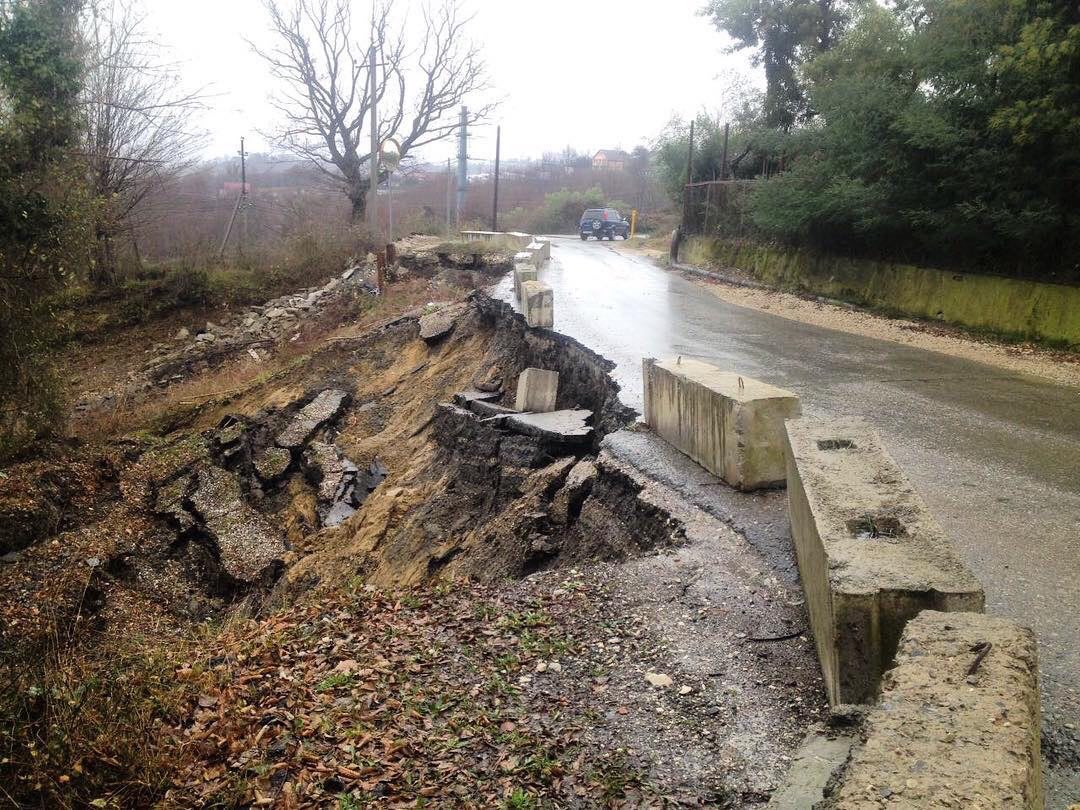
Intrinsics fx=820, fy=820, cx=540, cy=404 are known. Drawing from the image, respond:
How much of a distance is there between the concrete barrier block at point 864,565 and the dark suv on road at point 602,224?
4034 cm

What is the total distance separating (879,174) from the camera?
1609 cm

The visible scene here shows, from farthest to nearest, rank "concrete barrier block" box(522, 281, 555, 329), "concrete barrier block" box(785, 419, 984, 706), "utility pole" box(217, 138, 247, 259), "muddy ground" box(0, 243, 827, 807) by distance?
"utility pole" box(217, 138, 247, 259)
"concrete barrier block" box(522, 281, 555, 329)
"muddy ground" box(0, 243, 827, 807)
"concrete barrier block" box(785, 419, 984, 706)

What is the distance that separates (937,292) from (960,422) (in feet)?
26.3

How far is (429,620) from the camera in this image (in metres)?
5.06

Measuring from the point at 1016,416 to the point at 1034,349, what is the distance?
15.6ft

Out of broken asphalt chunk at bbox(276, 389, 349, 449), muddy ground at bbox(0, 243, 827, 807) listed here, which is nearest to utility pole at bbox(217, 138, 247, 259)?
broken asphalt chunk at bbox(276, 389, 349, 449)

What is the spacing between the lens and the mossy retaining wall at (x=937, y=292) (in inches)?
491

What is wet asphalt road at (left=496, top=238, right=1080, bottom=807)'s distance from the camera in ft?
14.0

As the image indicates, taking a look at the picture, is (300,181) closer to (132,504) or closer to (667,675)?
(132,504)

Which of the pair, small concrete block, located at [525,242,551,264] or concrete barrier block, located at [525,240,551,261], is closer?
small concrete block, located at [525,242,551,264]

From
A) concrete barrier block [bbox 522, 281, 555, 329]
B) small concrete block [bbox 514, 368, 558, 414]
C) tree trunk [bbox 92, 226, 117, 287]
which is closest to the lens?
small concrete block [bbox 514, 368, 558, 414]

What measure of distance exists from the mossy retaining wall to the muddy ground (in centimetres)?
731

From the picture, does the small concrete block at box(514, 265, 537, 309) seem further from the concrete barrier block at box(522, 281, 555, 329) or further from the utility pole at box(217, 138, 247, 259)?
the utility pole at box(217, 138, 247, 259)

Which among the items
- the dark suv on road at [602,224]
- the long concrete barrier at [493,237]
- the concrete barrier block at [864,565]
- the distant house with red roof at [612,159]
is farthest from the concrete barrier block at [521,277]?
the distant house with red roof at [612,159]
